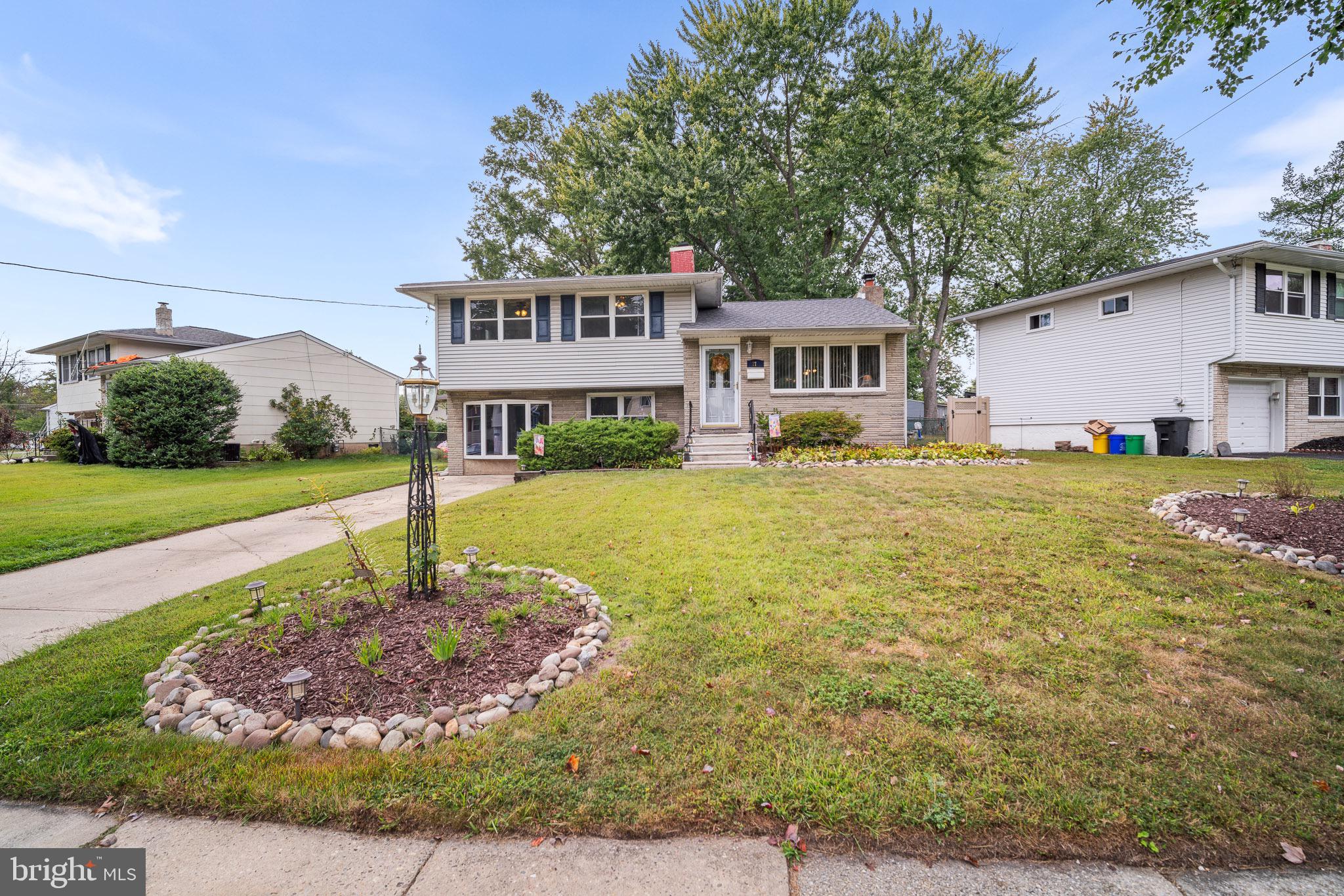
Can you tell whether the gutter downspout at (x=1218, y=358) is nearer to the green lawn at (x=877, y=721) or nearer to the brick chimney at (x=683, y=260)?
the green lawn at (x=877, y=721)

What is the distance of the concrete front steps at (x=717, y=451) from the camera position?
37.6ft

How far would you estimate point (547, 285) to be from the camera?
13.6 m

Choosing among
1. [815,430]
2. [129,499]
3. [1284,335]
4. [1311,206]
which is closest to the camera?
[129,499]

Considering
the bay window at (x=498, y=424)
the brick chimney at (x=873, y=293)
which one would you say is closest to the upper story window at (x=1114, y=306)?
the brick chimney at (x=873, y=293)

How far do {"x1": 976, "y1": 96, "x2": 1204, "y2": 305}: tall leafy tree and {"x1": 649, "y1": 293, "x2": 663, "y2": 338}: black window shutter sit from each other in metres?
14.7

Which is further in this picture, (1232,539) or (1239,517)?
(1239,517)

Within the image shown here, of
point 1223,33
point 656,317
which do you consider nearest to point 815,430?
point 656,317

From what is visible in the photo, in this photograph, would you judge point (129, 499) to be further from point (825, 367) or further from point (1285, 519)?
point (1285, 519)

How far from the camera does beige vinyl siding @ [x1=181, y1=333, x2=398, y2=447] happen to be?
18.6 m

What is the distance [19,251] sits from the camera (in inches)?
483

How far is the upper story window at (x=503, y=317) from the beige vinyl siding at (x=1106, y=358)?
53.1 feet

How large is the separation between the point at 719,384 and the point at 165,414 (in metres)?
16.8

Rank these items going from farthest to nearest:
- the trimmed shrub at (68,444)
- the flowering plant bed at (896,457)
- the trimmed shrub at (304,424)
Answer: the trimmed shrub at (304,424)
the trimmed shrub at (68,444)
the flowering plant bed at (896,457)

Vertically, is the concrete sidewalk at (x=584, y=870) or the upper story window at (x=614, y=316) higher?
the upper story window at (x=614, y=316)
